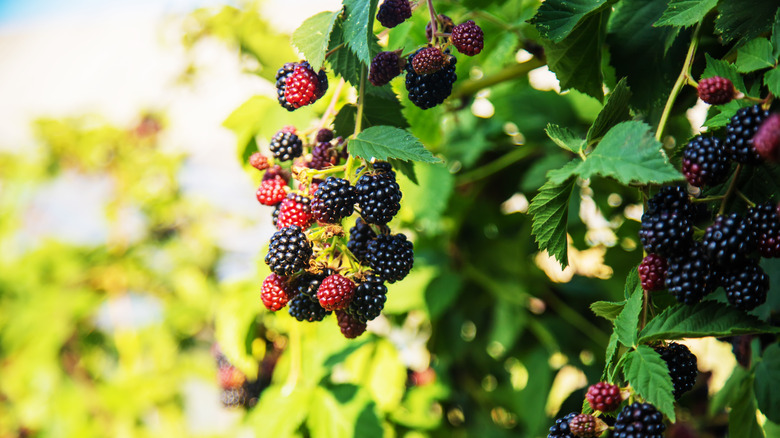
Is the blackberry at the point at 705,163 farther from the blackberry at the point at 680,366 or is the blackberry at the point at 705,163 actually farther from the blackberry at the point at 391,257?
the blackberry at the point at 391,257

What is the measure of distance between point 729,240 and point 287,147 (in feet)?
1.74

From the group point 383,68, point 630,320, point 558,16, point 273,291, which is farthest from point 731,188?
Answer: point 273,291

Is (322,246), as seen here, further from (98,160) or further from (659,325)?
(98,160)

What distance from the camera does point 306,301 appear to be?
0.75 meters

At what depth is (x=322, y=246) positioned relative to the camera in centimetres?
76

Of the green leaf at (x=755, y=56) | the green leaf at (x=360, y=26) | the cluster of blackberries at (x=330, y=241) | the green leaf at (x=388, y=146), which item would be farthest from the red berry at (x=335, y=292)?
the green leaf at (x=755, y=56)

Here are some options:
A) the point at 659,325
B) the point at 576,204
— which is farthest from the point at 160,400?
the point at 659,325

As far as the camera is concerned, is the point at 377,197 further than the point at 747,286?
Yes

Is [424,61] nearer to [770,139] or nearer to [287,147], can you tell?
[287,147]

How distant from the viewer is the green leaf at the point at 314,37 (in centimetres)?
70

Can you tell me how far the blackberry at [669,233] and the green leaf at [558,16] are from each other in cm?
28

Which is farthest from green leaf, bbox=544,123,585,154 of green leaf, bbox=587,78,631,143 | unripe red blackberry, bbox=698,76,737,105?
unripe red blackberry, bbox=698,76,737,105

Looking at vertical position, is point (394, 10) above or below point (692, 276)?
above

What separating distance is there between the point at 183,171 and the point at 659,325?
125 inches
